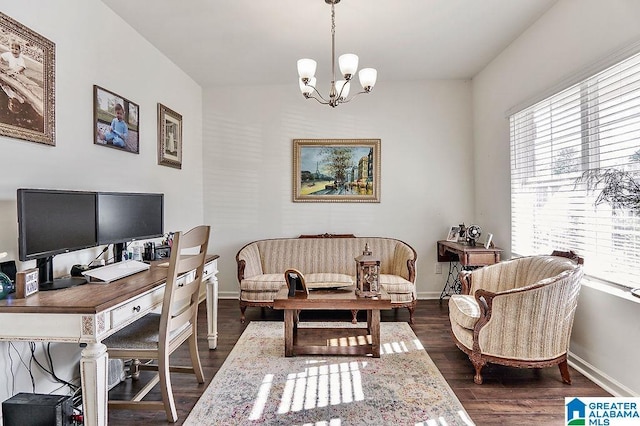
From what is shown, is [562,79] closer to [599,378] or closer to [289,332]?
[599,378]

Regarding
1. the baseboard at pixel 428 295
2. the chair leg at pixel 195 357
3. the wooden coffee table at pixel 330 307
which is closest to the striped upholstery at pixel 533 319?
the wooden coffee table at pixel 330 307

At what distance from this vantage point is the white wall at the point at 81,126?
2.06 meters

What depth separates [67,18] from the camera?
247cm

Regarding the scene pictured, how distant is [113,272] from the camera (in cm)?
215

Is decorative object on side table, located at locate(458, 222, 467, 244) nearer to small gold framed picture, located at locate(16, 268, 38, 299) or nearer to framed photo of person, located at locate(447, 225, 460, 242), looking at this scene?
framed photo of person, located at locate(447, 225, 460, 242)

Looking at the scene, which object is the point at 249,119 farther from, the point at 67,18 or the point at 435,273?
the point at 435,273

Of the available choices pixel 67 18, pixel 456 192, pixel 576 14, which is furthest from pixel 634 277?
pixel 67 18

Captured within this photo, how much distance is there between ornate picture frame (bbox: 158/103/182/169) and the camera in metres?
3.72

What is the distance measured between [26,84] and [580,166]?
3.82 meters

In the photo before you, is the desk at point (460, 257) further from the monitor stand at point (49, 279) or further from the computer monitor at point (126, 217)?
the monitor stand at point (49, 279)

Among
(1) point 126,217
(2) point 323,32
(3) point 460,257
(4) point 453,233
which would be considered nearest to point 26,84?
(1) point 126,217

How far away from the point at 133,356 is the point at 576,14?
3.86m

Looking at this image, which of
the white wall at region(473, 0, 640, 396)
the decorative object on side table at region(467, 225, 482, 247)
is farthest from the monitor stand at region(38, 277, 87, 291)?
the decorative object on side table at region(467, 225, 482, 247)

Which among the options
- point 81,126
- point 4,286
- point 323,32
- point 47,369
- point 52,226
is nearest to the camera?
point 4,286
